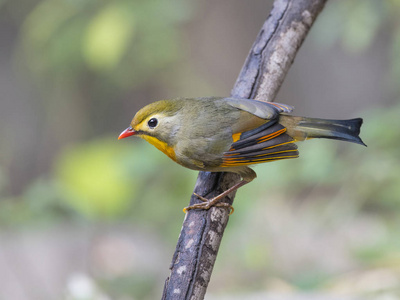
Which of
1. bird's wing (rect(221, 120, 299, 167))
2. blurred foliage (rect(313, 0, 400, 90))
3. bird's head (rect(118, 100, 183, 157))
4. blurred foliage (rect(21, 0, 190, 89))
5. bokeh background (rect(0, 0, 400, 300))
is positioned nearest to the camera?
bird's wing (rect(221, 120, 299, 167))

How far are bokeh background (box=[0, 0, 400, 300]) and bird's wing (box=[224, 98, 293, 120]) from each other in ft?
4.45

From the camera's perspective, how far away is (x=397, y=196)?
15.1 feet

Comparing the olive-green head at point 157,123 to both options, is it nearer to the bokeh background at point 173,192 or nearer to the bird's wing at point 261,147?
the bird's wing at point 261,147

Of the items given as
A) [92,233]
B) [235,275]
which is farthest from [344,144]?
[92,233]

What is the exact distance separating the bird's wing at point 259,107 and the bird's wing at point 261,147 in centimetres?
6

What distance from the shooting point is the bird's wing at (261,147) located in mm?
2801

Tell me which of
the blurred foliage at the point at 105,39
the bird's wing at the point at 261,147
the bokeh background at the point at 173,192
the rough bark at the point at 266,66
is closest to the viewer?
the rough bark at the point at 266,66

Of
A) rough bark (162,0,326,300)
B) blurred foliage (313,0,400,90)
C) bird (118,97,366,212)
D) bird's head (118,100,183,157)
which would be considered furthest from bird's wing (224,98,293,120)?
blurred foliage (313,0,400,90)

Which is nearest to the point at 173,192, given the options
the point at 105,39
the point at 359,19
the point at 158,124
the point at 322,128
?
the point at 105,39

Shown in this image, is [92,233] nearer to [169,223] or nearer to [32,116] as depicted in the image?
[169,223]

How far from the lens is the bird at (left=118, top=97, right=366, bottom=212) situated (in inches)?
111

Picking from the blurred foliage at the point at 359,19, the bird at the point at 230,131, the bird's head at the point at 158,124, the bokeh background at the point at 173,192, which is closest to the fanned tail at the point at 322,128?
the bird at the point at 230,131

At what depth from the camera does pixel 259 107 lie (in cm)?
291

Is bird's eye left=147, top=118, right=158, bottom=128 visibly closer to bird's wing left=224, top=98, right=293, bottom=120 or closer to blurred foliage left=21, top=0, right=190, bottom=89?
bird's wing left=224, top=98, right=293, bottom=120
